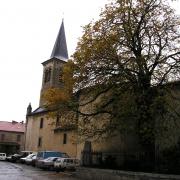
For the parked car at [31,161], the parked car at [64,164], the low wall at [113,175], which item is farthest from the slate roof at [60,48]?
the low wall at [113,175]

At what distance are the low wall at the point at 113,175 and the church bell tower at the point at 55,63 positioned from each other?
133 feet

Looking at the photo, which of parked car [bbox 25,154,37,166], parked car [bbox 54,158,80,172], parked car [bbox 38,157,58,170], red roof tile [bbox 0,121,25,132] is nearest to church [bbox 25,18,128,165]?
parked car [bbox 54,158,80,172]

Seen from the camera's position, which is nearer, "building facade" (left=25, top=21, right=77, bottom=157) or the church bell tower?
"building facade" (left=25, top=21, right=77, bottom=157)

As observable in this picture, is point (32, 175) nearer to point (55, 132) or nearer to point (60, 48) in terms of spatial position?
point (55, 132)

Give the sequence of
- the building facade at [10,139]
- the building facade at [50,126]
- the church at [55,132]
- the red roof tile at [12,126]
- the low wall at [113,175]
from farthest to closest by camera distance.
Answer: the red roof tile at [12,126] → the building facade at [10,139] → the building facade at [50,126] → the church at [55,132] → the low wall at [113,175]

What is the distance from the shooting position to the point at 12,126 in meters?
83.8

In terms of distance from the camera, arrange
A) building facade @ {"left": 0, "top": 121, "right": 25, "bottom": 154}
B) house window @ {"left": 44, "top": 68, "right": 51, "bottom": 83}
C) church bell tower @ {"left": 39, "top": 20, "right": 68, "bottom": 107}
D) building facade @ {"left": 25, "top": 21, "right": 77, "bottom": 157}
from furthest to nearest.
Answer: building facade @ {"left": 0, "top": 121, "right": 25, "bottom": 154}
house window @ {"left": 44, "top": 68, "right": 51, "bottom": 83}
church bell tower @ {"left": 39, "top": 20, "right": 68, "bottom": 107}
building facade @ {"left": 25, "top": 21, "right": 77, "bottom": 157}

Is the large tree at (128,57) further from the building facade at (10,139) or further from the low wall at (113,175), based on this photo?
the building facade at (10,139)

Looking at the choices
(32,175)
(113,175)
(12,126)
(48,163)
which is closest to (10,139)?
(12,126)

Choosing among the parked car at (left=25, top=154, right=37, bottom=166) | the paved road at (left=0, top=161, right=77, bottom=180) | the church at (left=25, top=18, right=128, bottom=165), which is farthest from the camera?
the parked car at (left=25, top=154, right=37, bottom=166)

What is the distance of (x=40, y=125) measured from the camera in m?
57.5

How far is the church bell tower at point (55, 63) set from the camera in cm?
6631

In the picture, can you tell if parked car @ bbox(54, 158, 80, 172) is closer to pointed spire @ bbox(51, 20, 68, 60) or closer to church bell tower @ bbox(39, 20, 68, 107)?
church bell tower @ bbox(39, 20, 68, 107)

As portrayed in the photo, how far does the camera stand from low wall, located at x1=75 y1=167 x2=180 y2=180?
19183 millimetres
